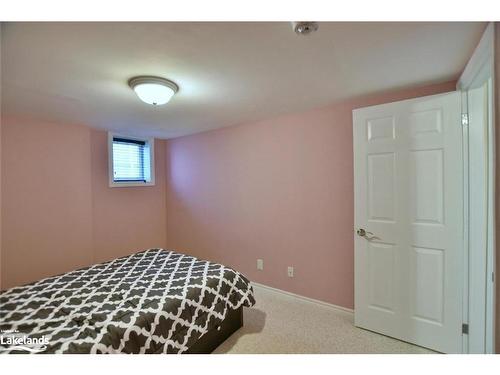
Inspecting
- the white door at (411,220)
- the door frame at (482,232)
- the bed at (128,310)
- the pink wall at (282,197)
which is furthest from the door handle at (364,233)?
the bed at (128,310)

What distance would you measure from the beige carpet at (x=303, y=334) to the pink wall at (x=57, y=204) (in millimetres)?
2317

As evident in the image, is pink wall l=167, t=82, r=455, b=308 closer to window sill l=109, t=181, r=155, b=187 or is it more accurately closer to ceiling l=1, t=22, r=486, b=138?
ceiling l=1, t=22, r=486, b=138

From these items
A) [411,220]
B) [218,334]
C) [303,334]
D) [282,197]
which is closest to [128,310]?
[218,334]

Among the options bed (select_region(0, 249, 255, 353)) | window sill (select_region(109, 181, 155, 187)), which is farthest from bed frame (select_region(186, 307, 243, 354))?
window sill (select_region(109, 181, 155, 187))

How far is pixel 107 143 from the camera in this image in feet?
11.0

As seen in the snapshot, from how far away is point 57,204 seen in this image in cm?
291

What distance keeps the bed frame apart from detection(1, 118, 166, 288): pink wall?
225cm

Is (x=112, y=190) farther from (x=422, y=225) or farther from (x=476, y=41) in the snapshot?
(x=476, y=41)

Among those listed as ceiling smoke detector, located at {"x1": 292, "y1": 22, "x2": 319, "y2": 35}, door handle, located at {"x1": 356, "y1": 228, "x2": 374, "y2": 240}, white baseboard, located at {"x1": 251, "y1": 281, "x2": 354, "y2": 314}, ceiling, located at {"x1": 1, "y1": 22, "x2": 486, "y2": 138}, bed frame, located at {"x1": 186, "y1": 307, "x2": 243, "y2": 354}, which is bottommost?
white baseboard, located at {"x1": 251, "y1": 281, "x2": 354, "y2": 314}

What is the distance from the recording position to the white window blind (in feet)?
11.5

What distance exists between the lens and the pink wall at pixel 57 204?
8.52 feet

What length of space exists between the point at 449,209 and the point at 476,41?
1094 mm

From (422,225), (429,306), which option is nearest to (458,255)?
(422,225)

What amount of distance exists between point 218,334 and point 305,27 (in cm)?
221
